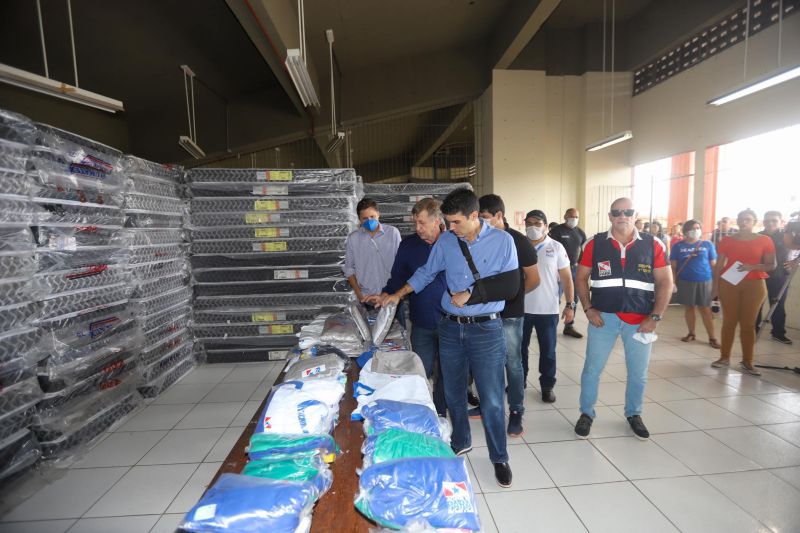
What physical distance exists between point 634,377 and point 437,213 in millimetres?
1846

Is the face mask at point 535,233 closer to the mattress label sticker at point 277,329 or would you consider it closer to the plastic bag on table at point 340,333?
the plastic bag on table at point 340,333

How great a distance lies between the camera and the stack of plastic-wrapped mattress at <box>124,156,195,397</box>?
11.1 feet

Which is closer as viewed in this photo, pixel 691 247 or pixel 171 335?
pixel 171 335

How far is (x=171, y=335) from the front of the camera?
388 centimetres

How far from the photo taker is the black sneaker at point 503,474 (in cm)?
226

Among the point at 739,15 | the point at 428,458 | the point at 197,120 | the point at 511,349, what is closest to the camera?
the point at 428,458

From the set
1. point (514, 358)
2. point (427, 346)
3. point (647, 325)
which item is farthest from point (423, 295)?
point (647, 325)

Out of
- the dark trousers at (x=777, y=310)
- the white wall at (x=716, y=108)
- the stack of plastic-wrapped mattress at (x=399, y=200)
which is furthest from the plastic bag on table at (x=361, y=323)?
A: the white wall at (x=716, y=108)

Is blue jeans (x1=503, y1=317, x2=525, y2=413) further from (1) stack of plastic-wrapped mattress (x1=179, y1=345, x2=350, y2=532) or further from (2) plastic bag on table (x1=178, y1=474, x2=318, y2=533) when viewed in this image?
(2) plastic bag on table (x1=178, y1=474, x2=318, y2=533)

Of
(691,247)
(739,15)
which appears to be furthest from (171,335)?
(739,15)

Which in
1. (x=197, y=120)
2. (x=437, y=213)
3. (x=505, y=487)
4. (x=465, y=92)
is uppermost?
(x=465, y=92)

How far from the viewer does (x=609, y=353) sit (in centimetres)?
276

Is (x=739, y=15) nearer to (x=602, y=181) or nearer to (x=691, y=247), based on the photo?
(x=602, y=181)

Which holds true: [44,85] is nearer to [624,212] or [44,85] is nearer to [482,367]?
[482,367]
